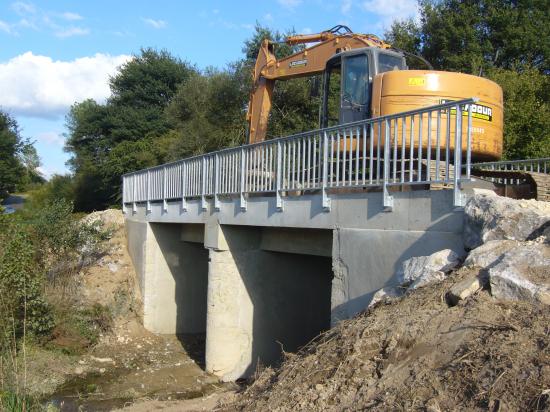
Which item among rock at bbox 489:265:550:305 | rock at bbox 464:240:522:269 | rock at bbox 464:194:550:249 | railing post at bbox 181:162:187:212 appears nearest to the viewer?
rock at bbox 489:265:550:305

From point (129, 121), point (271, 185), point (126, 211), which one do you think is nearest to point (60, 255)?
point (126, 211)

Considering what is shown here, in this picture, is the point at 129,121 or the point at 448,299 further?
the point at 129,121

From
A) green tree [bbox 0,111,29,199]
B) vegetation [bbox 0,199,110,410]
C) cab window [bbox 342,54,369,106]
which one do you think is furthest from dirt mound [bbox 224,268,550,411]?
green tree [bbox 0,111,29,199]

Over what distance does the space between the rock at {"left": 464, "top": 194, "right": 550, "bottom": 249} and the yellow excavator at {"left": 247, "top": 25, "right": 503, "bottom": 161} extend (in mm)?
2824

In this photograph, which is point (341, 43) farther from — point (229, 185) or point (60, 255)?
point (60, 255)

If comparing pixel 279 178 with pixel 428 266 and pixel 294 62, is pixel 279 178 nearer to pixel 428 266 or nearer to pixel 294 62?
pixel 428 266

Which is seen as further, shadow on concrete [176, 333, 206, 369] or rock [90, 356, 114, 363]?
shadow on concrete [176, 333, 206, 369]

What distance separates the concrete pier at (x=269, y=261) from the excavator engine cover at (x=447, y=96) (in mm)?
1981

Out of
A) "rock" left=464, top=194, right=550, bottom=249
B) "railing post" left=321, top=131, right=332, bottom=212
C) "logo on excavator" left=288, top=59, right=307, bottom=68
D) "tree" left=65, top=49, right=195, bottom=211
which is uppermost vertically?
"tree" left=65, top=49, right=195, bottom=211

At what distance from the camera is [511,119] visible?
1761cm

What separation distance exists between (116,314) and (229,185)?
686 cm

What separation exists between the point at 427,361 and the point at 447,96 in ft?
17.5

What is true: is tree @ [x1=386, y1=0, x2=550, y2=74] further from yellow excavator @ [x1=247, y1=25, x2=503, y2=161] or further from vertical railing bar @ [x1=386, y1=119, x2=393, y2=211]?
vertical railing bar @ [x1=386, y1=119, x2=393, y2=211]

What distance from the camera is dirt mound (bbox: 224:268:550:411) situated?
386 centimetres
